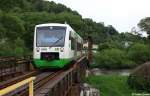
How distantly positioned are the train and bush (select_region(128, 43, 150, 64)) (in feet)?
333

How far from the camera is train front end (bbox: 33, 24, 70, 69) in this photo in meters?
27.9

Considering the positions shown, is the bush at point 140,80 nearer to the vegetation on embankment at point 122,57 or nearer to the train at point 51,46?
the train at point 51,46

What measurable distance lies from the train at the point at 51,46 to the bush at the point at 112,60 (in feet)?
311

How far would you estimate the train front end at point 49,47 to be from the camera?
2786cm

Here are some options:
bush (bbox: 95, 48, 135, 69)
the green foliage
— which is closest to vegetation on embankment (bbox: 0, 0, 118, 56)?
bush (bbox: 95, 48, 135, 69)

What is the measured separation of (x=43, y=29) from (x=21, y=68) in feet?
10.7

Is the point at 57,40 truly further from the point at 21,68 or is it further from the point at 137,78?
the point at 137,78

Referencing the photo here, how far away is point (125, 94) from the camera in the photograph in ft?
184

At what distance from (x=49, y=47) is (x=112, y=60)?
332ft

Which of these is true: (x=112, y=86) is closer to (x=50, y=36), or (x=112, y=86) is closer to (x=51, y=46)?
(x=50, y=36)

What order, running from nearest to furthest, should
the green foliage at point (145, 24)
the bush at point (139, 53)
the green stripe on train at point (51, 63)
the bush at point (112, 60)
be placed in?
1. the green stripe on train at point (51, 63)
2. the bush at point (112, 60)
3. the bush at point (139, 53)
4. the green foliage at point (145, 24)

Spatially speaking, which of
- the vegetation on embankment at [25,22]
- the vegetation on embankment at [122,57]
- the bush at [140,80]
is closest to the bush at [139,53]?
the vegetation on embankment at [122,57]

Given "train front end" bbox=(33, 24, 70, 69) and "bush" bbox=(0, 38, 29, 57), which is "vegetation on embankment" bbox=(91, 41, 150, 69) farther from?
"train front end" bbox=(33, 24, 70, 69)

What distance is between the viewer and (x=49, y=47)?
1104 inches
